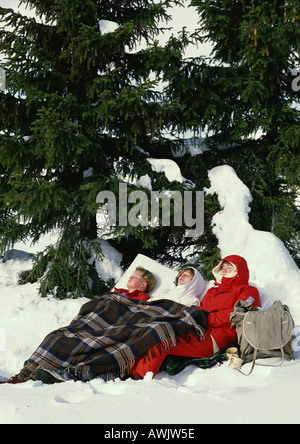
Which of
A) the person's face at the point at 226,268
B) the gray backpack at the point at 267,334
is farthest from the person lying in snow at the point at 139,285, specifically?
the gray backpack at the point at 267,334

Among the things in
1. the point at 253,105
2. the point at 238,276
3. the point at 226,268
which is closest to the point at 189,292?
the point at 226,268

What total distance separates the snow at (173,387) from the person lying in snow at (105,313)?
14.5 inches

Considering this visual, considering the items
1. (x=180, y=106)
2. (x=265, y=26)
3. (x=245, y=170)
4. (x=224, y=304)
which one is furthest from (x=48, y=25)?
(x=224, y=304)

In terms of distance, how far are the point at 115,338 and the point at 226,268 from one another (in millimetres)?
1548

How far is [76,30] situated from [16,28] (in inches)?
38.0

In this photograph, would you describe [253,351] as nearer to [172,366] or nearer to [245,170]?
[172,366]

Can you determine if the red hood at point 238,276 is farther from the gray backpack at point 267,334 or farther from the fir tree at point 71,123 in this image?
the fir tree at point 71,123

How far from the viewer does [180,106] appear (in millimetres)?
6441

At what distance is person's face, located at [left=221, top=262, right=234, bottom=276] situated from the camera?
16.2 ft

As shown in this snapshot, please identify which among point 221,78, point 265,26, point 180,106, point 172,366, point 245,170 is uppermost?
point 265,26

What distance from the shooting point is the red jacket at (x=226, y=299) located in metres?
4.46

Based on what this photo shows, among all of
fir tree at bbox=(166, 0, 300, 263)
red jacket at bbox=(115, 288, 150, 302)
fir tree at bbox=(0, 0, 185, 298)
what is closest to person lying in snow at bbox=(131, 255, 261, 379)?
red jacket at bbox=(115, 288, 150, 302)

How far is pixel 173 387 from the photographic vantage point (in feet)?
11.5

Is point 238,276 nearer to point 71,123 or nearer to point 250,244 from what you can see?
point 250,244
